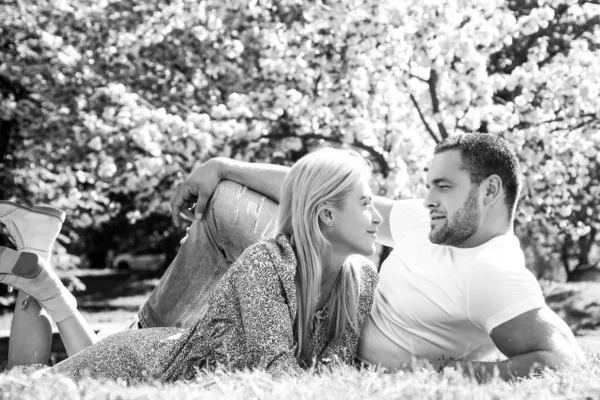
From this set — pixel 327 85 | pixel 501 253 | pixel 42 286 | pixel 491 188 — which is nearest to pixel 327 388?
pixel 501 253

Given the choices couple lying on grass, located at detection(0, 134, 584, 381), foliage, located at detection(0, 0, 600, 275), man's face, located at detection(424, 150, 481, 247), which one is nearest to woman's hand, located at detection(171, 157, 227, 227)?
couple lying on grass, located at detection(0, 134, 584, 381)

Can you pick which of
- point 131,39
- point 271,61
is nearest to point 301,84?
point 271,61

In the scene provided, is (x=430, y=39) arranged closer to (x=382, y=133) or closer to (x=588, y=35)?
(x=382, y=133)

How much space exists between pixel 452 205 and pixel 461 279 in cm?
34

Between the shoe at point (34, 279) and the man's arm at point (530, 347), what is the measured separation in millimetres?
2217

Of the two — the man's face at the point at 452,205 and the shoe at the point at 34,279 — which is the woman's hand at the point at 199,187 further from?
the man's face at the point at 452,205

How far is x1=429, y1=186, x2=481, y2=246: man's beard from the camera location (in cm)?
355

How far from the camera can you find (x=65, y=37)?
41.3ft

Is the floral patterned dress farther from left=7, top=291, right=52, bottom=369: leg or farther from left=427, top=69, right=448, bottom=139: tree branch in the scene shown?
left=427, top=69, right=448, bottom=139: tree branch

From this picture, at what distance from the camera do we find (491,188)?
362cm

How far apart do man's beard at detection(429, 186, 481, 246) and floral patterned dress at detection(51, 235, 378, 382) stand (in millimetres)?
570

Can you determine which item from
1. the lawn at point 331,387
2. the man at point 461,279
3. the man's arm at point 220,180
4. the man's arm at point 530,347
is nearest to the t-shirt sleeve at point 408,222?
the man at point 461,279

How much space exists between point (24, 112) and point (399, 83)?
655 centimetres

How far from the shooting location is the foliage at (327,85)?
8.92m
